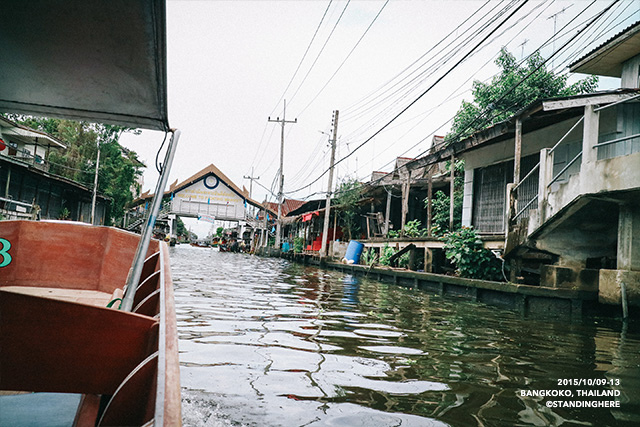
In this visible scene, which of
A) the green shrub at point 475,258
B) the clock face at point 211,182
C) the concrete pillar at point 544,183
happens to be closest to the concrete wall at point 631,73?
the concrete pillar at point 544,183

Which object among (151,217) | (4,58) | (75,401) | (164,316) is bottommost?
(75,401)

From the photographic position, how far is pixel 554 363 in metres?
3.83

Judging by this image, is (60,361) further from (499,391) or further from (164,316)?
(499,391)

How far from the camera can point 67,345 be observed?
1.93 metres

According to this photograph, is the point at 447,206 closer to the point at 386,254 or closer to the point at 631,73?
the point at 386,254

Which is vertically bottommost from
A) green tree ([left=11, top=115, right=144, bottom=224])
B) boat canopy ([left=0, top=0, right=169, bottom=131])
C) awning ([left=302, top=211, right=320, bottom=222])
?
boat canopy ([left=0, top=0, right=169, bottom=131])

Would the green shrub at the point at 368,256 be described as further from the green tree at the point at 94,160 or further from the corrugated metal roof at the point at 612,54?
the green tree at the point at 94,160

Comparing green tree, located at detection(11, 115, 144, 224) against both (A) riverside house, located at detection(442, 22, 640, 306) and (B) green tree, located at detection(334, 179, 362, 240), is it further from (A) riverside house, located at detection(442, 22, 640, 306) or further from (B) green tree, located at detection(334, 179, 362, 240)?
(A) riverside house, located at detection(442, 22, 640, 306)

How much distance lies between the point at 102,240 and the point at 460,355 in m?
4.75

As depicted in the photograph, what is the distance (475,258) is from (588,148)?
10.7 ft

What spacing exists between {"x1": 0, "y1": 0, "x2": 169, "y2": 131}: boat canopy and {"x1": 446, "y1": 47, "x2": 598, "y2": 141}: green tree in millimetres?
14134

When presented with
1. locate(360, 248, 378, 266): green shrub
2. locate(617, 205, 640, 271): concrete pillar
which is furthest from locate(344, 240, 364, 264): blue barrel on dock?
locate(617, 205, 640, 271): concrete pillar

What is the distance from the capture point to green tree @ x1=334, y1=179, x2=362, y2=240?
20203 millimetres

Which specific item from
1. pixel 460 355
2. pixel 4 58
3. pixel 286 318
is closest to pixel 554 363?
pixel 460 355
